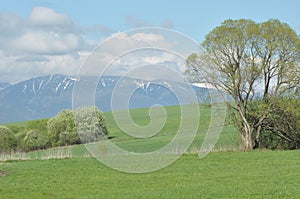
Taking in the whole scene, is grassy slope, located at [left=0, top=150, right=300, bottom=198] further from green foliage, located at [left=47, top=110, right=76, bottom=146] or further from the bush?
green foliage, located at [left=47, top=110, right=76, bottom=146]

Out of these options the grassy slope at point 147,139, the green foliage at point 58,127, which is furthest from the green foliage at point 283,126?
the green foliage at point 58,127

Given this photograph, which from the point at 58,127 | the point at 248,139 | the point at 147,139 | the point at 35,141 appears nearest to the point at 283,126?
the point at 248,139

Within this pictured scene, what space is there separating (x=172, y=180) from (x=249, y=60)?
74.7 feet

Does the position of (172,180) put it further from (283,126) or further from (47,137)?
(47,137)

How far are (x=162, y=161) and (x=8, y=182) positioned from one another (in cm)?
953

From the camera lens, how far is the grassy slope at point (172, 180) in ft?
61.3

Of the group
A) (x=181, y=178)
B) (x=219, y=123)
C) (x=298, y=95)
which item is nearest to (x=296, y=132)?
(x=298, y=95)

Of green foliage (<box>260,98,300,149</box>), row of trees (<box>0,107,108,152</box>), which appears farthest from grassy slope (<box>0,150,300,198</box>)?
row of trees (<box>0,107,108,152</box>)

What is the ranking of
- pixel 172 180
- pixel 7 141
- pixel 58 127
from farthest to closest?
pixel 58 127 → pixel 7 141 → pixel 172 180

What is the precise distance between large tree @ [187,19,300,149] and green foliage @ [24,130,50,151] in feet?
134

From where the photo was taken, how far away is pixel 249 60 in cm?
4334

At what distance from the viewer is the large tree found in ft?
139

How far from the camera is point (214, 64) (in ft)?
142

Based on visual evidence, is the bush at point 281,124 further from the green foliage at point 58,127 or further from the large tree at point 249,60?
the green foliage at point 58,127
